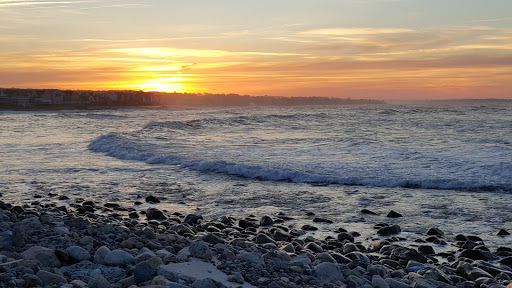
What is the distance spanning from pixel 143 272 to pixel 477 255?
13.2 ft

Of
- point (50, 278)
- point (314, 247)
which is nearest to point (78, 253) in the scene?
point (50, 278)

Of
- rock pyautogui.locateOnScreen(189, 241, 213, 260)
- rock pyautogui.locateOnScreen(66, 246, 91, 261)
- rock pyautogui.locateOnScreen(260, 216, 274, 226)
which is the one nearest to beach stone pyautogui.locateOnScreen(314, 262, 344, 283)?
rock pyautogui.locateOnScreen(189, 241, 213, 260)

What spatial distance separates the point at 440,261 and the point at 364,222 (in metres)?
1.98

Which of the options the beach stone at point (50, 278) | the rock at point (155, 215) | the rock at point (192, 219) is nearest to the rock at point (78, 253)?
the beach stone at point (50, 278)

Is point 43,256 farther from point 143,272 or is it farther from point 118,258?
point 143,272

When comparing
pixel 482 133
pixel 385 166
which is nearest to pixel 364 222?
pixel 385 166

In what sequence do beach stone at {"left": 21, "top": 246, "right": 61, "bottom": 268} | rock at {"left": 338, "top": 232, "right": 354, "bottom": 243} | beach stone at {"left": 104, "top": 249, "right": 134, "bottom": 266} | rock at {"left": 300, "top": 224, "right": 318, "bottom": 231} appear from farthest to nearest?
rock at {"left": 300, "top": 224, "right": 318, "bottom": 231} < rock at {"left": 338, "top": 232, "right": 354, "bottom": 243} < beach stone at {"left": 104, "top": 249, "right": 134, "bottom": 266} < beach stone at {"left": 21, "top": 246, "right": 61, "bottom": 268}

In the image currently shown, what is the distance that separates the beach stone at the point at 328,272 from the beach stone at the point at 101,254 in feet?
6.61

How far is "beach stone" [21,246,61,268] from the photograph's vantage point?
4.29m

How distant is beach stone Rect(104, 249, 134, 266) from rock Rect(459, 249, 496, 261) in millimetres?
3940

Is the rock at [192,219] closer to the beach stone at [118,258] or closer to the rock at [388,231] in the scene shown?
the rock at [388,231]

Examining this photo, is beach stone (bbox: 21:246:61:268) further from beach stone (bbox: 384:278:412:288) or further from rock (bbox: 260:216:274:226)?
rock (bbox: 260:216:274:226)

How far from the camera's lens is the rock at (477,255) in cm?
585

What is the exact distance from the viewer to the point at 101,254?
4.58 meters
